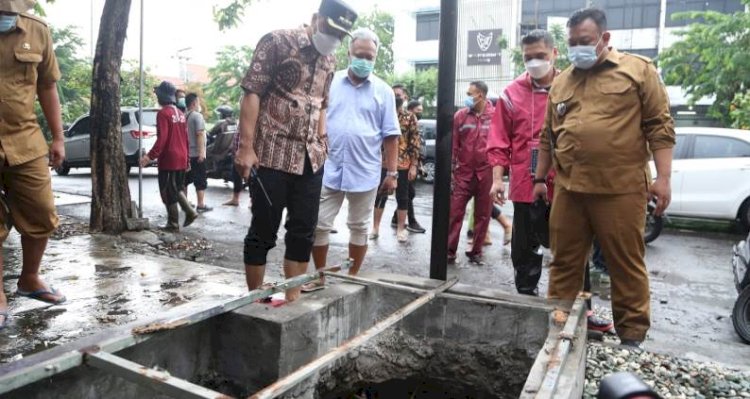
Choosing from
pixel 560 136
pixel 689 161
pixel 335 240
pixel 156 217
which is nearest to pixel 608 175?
pixel 560 136

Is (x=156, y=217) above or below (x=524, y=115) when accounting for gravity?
below

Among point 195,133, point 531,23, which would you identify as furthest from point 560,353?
point 531,23

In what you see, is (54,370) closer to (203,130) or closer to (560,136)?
(560,136)

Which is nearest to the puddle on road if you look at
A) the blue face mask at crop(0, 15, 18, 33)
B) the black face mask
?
the blue face mask at crop(0, 15, 18, 33)

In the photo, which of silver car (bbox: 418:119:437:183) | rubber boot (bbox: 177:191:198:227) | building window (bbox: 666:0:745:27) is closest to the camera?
rubber boot (bbox: 177:191:198:227)

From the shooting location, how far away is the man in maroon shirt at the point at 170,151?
22.1 ft

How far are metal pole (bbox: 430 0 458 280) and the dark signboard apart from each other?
2374 cm

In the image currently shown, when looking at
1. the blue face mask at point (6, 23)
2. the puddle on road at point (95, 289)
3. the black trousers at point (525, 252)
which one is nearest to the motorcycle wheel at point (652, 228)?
the black trousers at point (525, 252)

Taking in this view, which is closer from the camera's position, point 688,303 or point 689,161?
point 688,303

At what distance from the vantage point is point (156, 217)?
8359 millimetres

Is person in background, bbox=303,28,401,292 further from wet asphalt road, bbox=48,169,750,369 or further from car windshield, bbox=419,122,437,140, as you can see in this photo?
car windshield, bbox=419,122,437,140

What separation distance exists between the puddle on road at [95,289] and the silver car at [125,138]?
8079mm

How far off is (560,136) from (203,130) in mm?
5848

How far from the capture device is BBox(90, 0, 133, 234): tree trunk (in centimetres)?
595
